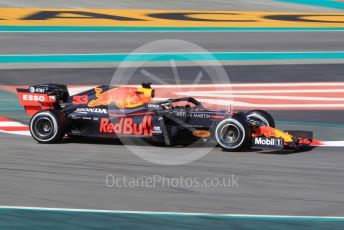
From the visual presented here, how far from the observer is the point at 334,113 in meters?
15.7

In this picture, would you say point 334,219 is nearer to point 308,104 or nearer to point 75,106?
point 75,106

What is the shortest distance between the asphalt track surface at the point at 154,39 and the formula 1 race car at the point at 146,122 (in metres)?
11.0

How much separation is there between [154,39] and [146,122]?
13767mm

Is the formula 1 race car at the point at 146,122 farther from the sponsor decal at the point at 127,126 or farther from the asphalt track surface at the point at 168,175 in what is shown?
the asphalt track surface at the point at 168,175

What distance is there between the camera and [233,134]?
11.7 metres

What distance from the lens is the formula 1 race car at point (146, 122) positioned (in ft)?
38.4

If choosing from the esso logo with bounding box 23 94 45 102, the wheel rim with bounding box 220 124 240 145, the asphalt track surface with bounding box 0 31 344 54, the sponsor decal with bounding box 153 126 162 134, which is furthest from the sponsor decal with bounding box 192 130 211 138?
the asphalt track surface with bounding box 0 31 344 54

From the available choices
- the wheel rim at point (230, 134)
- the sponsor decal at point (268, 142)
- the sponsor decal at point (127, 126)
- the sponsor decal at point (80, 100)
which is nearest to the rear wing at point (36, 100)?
the sponsor decal at point (80, 100)

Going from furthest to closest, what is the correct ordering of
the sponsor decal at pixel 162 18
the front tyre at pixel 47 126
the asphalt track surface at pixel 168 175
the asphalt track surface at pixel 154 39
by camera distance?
the sponsor decal at pixel 162 18
the asphalt track surface at pixel 154 39
the front tyre at pixel 47 126
the asphalt track surface at pixel 168 175

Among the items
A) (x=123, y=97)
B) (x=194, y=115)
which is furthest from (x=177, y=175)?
(x=123, y=97)

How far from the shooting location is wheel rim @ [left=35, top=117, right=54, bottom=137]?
482 inches

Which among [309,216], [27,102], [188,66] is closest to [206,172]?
[309,216]

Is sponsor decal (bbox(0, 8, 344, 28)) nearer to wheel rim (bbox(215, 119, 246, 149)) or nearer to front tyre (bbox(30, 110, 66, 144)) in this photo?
front tyre (bbox(30, 110, 66, 144))

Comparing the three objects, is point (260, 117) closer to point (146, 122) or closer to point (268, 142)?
point (268, 142)
